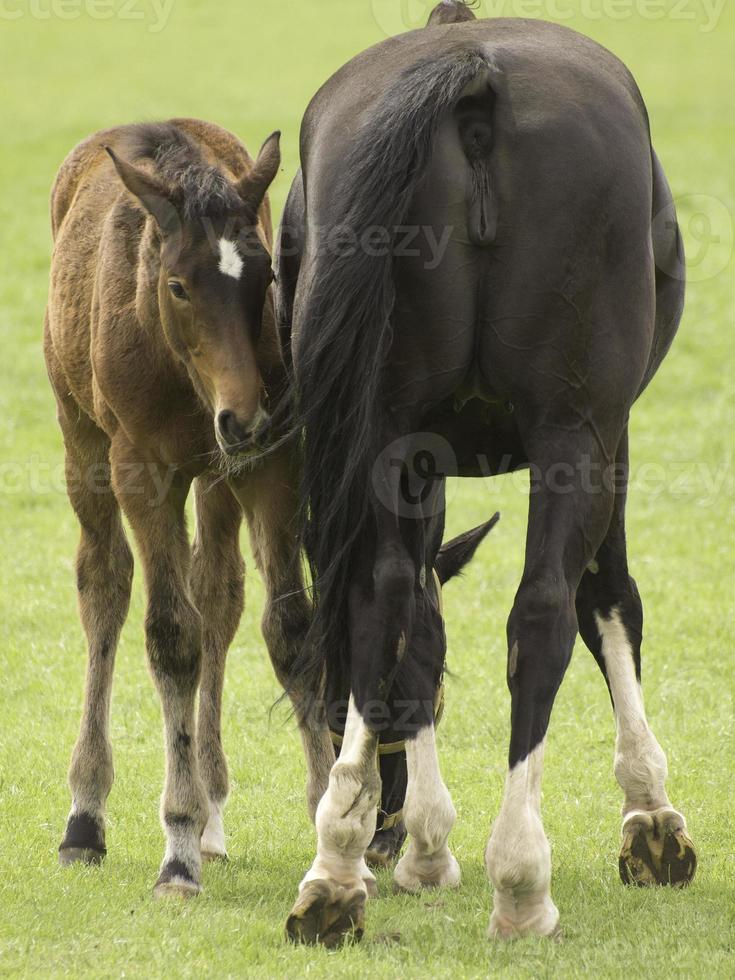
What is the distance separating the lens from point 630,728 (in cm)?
497

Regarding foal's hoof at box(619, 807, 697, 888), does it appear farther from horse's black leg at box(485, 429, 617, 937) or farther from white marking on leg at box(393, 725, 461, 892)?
horse's black leg at box(485, 429, 617, 937)

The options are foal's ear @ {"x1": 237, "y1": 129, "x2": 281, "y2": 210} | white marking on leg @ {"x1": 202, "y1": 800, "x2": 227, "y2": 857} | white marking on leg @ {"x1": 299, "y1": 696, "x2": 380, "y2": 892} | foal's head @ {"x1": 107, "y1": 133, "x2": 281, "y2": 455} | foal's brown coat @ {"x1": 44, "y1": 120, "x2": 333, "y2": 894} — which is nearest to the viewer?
white marking on leg @ {"x1": 299, "y1": 696, "x2": 380, "y2": 892}

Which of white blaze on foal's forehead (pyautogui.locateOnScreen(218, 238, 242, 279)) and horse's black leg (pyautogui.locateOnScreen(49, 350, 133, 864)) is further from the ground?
white blaze on foal's forehead (pyautogui.locateOnScreen(218, 238, 242, 279))

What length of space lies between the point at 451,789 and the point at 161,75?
26.2m

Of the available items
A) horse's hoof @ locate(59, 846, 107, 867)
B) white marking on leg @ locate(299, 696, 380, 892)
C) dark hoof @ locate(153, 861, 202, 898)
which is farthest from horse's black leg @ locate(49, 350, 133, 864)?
white marking on leg @ locate(299, 696, 380, 892)

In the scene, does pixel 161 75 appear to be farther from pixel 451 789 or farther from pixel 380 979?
pixel 380 979

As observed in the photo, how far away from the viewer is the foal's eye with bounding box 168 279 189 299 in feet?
14.6

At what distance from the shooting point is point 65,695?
25.5 feet

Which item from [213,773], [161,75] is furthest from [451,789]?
[161,75]

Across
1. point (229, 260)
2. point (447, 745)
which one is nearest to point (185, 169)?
point (229, 260)

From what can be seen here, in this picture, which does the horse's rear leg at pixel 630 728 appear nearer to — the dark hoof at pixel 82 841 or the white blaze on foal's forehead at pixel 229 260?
the white blaze on foal's forehead at pixel 229 260

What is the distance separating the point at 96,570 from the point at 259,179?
1942 millimetres

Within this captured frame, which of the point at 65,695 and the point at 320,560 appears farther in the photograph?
the point at 65,695

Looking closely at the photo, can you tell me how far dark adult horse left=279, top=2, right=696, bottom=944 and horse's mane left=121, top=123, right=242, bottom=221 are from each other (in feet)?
1.01
